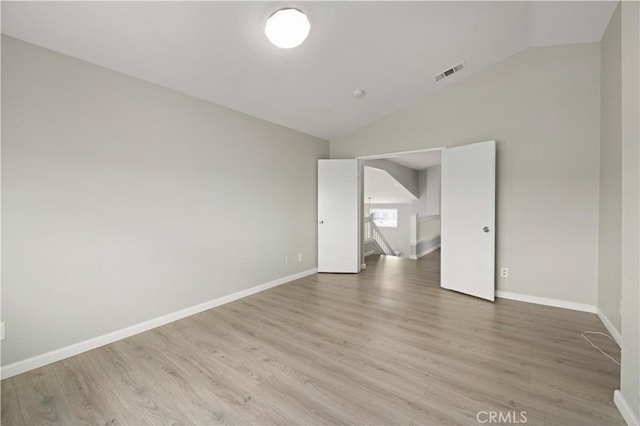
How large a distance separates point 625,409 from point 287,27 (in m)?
3.32

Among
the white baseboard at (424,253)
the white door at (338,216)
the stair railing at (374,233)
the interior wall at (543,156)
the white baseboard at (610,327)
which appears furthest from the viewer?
the stair railing at (374,233)

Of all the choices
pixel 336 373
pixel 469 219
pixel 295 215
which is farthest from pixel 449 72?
pixel 336 373

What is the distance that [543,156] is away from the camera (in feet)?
10.6

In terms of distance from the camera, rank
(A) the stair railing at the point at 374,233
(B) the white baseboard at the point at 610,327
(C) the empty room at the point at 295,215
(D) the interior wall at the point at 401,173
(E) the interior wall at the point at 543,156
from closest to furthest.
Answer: (C) the empty room at the point at 295,215
(B) the white baseboard at the point at 610,327
(E) the interior wall at the point at 543,156
(A) the stair railing at the point at 374,233
(D) the interior wall at the point at 401,173

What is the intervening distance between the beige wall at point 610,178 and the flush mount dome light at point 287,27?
283 cm

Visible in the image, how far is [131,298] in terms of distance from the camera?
2.53 metres

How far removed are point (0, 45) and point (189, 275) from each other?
2.31 m

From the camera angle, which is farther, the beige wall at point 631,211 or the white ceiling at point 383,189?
the white ceiling at point 383,189

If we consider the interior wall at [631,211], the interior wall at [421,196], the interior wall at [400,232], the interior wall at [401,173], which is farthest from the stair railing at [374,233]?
the interior wall at [631,211]

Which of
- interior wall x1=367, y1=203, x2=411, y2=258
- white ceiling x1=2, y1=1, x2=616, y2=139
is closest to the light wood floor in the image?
white ceiling x1=2, y1=1, x2=616, y2=139

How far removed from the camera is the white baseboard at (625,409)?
1.40 m

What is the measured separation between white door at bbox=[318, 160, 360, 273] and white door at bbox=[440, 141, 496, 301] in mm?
1447

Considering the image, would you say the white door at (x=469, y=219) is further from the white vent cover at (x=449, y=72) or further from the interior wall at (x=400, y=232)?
the interior wall at (x=400, y=232)

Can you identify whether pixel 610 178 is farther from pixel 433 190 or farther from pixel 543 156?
pixel 433 190
